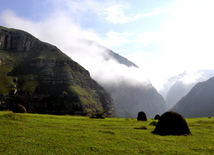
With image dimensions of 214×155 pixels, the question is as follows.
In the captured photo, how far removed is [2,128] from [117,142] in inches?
603

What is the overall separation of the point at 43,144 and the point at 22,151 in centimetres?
224

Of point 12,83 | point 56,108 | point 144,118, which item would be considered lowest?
point 56,108

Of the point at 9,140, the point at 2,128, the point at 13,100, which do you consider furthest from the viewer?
the point at 13,100

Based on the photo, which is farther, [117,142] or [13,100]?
[13,100]

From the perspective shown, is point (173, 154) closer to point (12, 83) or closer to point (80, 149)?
point (80, 149)

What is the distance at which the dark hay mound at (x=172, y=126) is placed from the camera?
83.1 feet

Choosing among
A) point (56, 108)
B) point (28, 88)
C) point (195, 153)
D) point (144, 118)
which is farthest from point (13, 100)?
point (195, 153)

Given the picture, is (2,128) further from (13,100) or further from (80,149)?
(13,100)

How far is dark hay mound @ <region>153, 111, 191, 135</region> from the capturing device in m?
25.3

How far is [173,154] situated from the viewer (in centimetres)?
1541

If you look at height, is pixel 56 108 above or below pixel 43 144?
below

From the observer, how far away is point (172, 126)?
84.3ft

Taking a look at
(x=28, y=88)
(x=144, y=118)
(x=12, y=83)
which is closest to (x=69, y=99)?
(x=28, y=88)

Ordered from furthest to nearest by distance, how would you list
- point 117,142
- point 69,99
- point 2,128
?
1. point 69,99
2. point 2,128
3. point 117,142
